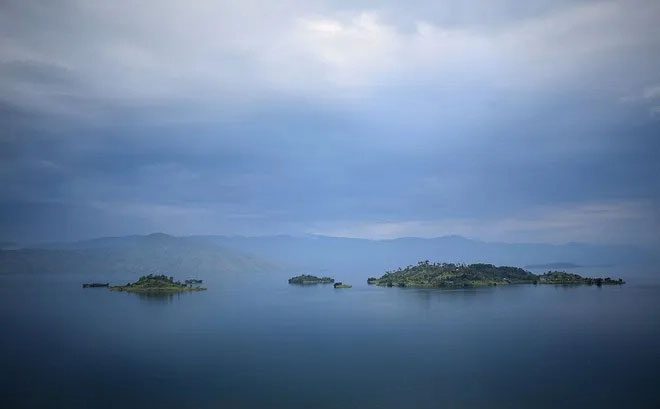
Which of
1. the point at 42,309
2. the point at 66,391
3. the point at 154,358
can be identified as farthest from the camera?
the point at 42,309

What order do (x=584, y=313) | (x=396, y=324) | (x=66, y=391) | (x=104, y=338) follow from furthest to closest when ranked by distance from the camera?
(x=584, y=313), (x=396, y=324), (x=104, y=338), (x=66, y=391)

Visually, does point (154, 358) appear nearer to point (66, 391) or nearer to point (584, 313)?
point (66, 391)

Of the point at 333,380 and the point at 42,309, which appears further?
the point at 42,309

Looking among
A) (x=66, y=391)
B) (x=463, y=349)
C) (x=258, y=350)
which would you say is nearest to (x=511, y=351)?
(x=463, y=349)

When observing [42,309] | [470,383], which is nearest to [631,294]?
[470,383]

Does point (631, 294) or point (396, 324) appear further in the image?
point (631, 294)

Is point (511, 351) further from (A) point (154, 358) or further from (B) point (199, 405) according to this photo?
(A) point (154, 358)
